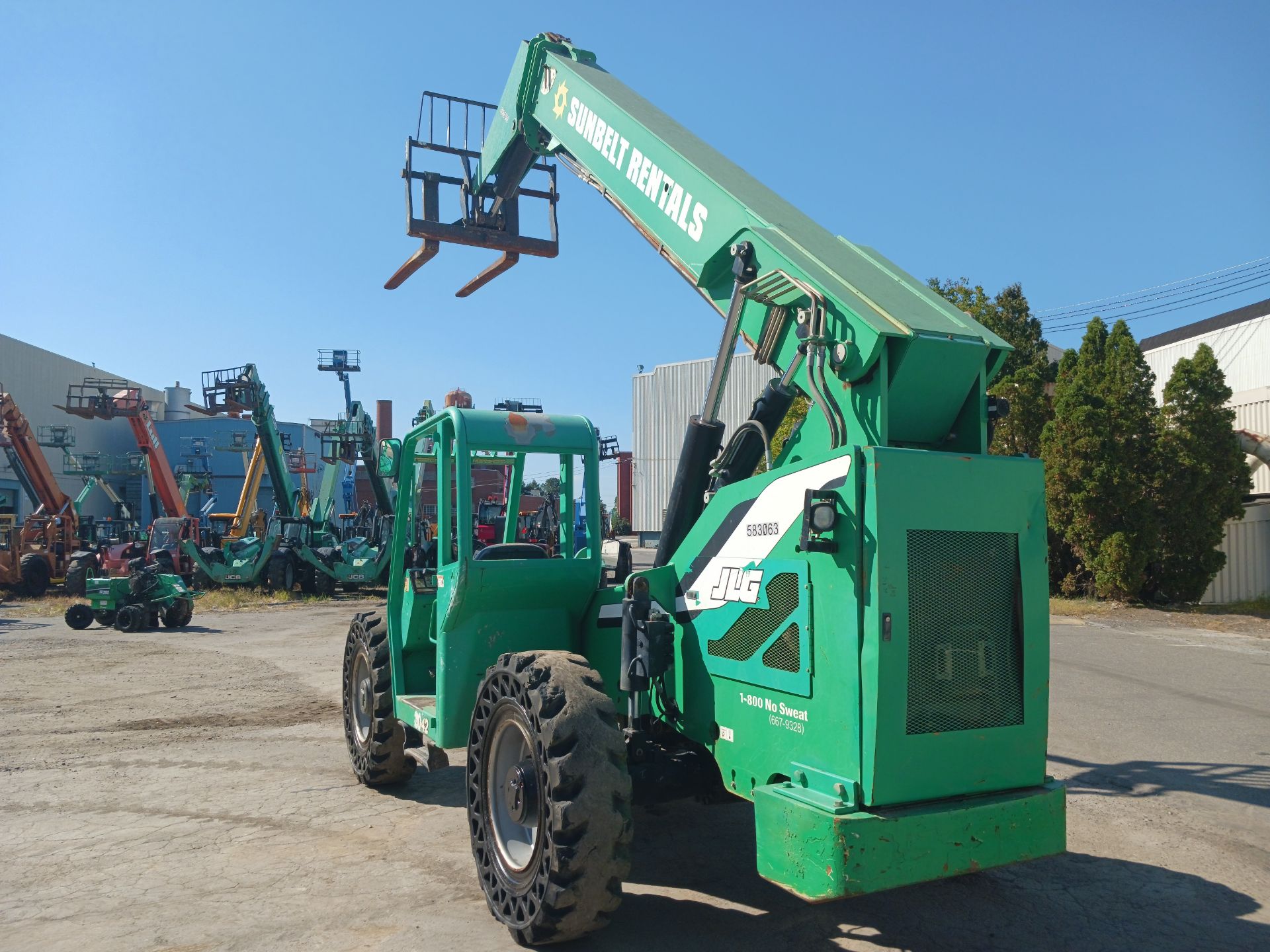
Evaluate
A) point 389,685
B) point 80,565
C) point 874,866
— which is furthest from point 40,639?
point 874,866

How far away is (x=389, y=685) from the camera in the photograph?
6.58m

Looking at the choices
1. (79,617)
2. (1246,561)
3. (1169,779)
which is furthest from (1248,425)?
(79,617)

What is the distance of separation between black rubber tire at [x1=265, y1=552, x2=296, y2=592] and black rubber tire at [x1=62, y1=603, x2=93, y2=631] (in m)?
7.29

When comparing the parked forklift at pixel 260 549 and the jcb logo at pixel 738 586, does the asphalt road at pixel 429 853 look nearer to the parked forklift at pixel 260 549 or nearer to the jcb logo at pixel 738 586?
the jcb logo at pixel 738 586

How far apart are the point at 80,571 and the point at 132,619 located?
9.14 m

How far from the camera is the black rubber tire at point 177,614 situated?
1855 cm

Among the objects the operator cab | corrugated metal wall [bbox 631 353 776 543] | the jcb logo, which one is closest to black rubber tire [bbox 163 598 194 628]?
the operator cab

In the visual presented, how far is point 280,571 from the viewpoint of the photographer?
2602 centimetres

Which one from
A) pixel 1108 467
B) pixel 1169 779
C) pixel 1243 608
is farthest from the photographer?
pixel 1243 608

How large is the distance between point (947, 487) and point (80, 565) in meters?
A: 27.3

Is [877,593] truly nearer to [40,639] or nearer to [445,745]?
[445,745]

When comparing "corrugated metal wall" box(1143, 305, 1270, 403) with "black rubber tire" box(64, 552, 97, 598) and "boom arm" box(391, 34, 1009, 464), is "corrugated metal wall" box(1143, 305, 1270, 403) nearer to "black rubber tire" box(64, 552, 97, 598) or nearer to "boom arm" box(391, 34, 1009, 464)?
"boom arm" box(391, 34, 1009, 464)

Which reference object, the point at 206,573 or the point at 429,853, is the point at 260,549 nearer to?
the point at 206,573

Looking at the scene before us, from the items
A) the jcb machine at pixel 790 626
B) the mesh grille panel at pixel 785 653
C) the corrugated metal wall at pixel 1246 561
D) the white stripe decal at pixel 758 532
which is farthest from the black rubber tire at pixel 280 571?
the mesh grille panel at pixel 785 653
